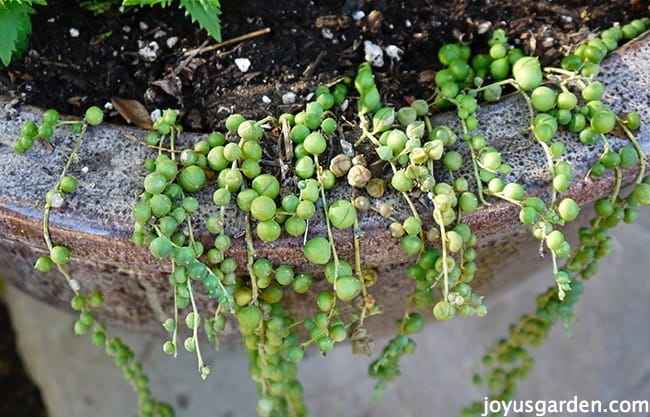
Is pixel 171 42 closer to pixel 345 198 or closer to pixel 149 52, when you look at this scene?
pixel 149 52

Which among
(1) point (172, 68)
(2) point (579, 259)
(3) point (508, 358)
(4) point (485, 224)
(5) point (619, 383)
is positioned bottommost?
(5) point (619, 383)

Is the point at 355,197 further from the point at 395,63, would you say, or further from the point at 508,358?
the point at 508,358

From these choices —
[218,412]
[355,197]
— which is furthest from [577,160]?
[218,412]

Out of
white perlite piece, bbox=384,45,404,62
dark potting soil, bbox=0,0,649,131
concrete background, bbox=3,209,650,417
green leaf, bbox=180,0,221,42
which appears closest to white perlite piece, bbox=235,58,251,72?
dark potting soil, bbox=0,0,649,131

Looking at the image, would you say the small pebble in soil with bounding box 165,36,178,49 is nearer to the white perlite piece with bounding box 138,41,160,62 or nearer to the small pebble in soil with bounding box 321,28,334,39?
the white perlite piece with bounding box 138,41,160,62

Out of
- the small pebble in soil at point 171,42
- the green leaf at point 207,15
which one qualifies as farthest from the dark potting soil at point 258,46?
the green leaf at point 207,15

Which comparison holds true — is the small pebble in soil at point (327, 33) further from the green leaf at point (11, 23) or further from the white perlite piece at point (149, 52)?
the green leaf at point (11, 23)

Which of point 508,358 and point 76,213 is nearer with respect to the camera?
point 76,213
